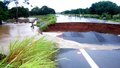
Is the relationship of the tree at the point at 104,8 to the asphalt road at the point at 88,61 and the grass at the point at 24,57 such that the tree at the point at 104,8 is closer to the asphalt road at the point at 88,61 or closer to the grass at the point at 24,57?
the asphalt road at the point at 88,61

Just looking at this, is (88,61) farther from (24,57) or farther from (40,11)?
(40,11)

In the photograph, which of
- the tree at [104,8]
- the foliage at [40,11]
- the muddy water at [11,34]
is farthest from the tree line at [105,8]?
the muddy water at [11,34]

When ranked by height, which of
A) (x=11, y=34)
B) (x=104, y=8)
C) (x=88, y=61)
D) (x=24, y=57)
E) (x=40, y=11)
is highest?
(x=24, y=57)

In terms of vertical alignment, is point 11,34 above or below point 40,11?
above

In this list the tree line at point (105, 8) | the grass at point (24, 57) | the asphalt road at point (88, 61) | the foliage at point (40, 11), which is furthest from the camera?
the tree line at point (105, 8)

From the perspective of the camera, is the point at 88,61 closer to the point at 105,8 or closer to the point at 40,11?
the point at 40,11

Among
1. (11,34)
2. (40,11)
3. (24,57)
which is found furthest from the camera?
(40,11)

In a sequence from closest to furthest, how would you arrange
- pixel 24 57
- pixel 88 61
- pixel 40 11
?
pixel 24 57, pixel 88 61, pixel 40 11

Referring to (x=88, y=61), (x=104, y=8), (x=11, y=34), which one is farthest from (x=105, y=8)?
(x=88, y=61)

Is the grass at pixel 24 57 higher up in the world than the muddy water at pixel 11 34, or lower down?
higher up

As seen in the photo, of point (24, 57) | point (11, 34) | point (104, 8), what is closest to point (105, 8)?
point (104, 8)

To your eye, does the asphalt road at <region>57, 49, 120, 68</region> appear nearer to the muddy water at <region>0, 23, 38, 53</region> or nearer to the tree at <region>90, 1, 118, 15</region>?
the muddy water at <region>0, 23, 38, 53</region>

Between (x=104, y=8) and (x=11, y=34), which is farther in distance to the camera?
(x=104, y=8)

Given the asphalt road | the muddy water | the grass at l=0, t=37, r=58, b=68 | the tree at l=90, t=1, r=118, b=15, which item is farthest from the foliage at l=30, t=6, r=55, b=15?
the grass at l=0, t=37, r=58, b=68
